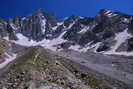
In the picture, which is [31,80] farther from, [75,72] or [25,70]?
[75,72]

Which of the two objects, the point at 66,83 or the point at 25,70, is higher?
the point at 25,70

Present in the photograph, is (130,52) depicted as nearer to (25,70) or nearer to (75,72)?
(75,72)

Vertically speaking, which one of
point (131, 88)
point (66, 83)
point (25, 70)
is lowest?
point (131, 88)

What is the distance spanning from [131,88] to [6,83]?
1240 inches

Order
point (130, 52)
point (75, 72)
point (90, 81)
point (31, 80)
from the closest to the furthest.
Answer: point (31, 80), point (90, 81), point (75, 72), point (130, 52)

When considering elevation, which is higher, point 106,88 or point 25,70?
point 25,70

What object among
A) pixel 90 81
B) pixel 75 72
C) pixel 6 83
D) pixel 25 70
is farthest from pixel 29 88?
pixel 75 72

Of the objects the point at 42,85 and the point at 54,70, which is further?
the point at 54,70

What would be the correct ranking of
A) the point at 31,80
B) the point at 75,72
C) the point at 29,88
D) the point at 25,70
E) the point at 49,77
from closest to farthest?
1. the point at 29,88
2. the point at 31,80
3. the point at 49,77
4. the point at 25,70
5. the point at 75,72

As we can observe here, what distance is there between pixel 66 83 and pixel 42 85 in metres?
4.18

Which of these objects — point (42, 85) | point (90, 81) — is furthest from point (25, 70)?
point (90, 81)

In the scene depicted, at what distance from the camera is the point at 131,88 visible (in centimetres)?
5594

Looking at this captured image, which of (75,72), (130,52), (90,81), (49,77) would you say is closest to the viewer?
(49,77)

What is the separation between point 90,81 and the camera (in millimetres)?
43500
